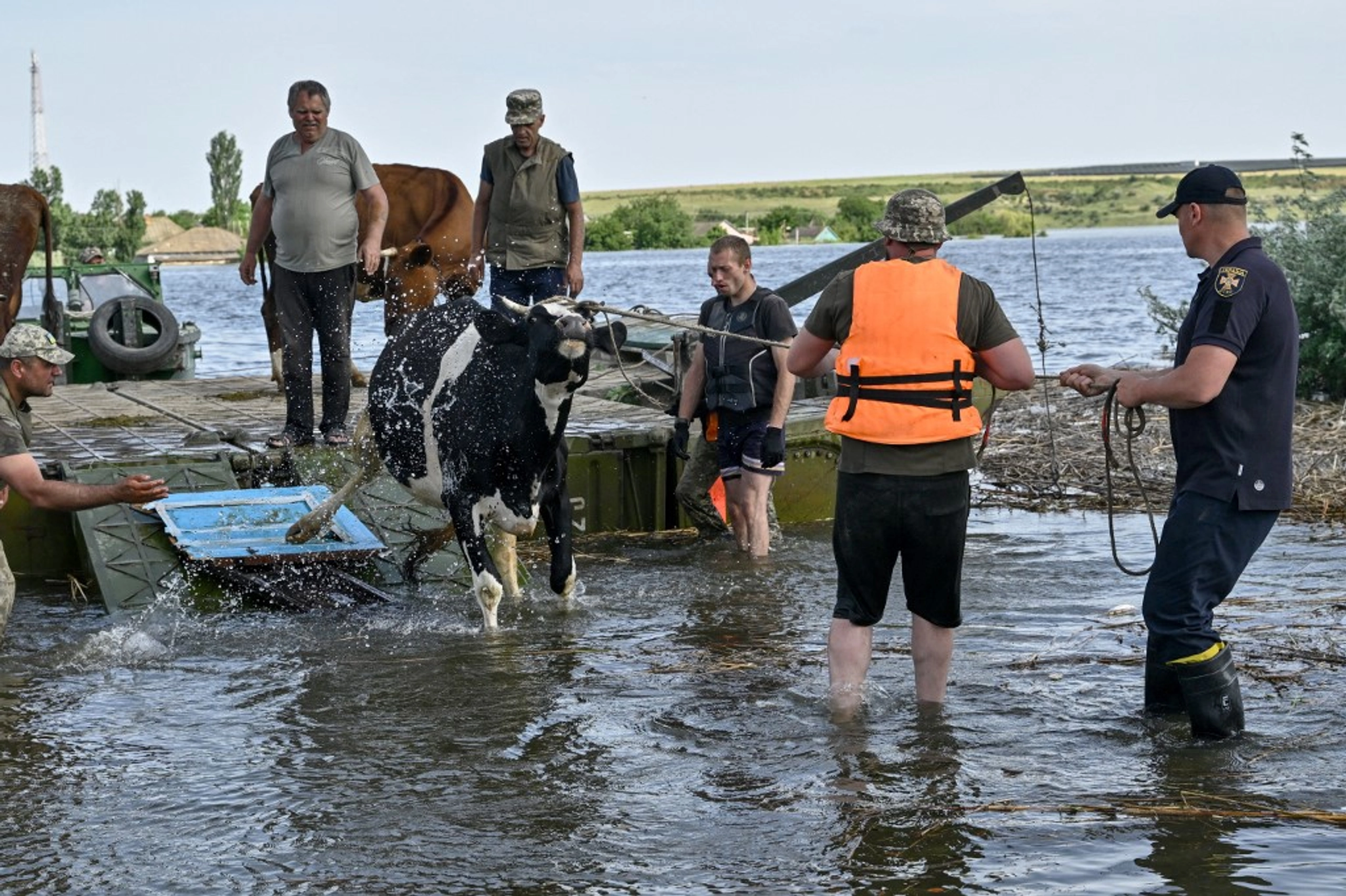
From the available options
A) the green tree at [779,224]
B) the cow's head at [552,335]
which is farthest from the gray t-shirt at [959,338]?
the green tree at [779,224]

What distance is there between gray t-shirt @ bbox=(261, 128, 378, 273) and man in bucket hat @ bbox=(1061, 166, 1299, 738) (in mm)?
5953

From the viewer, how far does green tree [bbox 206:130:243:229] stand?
130500mm

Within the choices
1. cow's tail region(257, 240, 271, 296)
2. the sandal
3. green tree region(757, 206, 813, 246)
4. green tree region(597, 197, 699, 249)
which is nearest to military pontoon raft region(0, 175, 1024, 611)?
the sandal

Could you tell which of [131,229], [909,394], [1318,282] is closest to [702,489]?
[909,394]

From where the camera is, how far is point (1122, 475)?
14.0 meters

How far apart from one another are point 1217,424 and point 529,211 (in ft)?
18.7

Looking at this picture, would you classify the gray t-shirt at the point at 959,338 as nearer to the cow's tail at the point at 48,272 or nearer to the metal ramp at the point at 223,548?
the metal ramp at the point at 223,548

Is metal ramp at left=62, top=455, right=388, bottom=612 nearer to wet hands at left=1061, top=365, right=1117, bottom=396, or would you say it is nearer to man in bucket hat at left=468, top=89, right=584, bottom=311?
man in bucket hat at left=468, top=89, right=584, bottom=311

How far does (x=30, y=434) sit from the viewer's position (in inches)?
316

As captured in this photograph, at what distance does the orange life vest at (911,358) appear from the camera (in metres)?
6.29

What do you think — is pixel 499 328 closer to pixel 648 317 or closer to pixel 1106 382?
pixel 648 317

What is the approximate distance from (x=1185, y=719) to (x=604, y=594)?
13.0 feet

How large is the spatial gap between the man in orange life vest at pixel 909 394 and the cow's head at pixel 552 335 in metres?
1.81

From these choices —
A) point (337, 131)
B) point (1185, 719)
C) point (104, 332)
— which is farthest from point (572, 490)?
point (104, 332)
